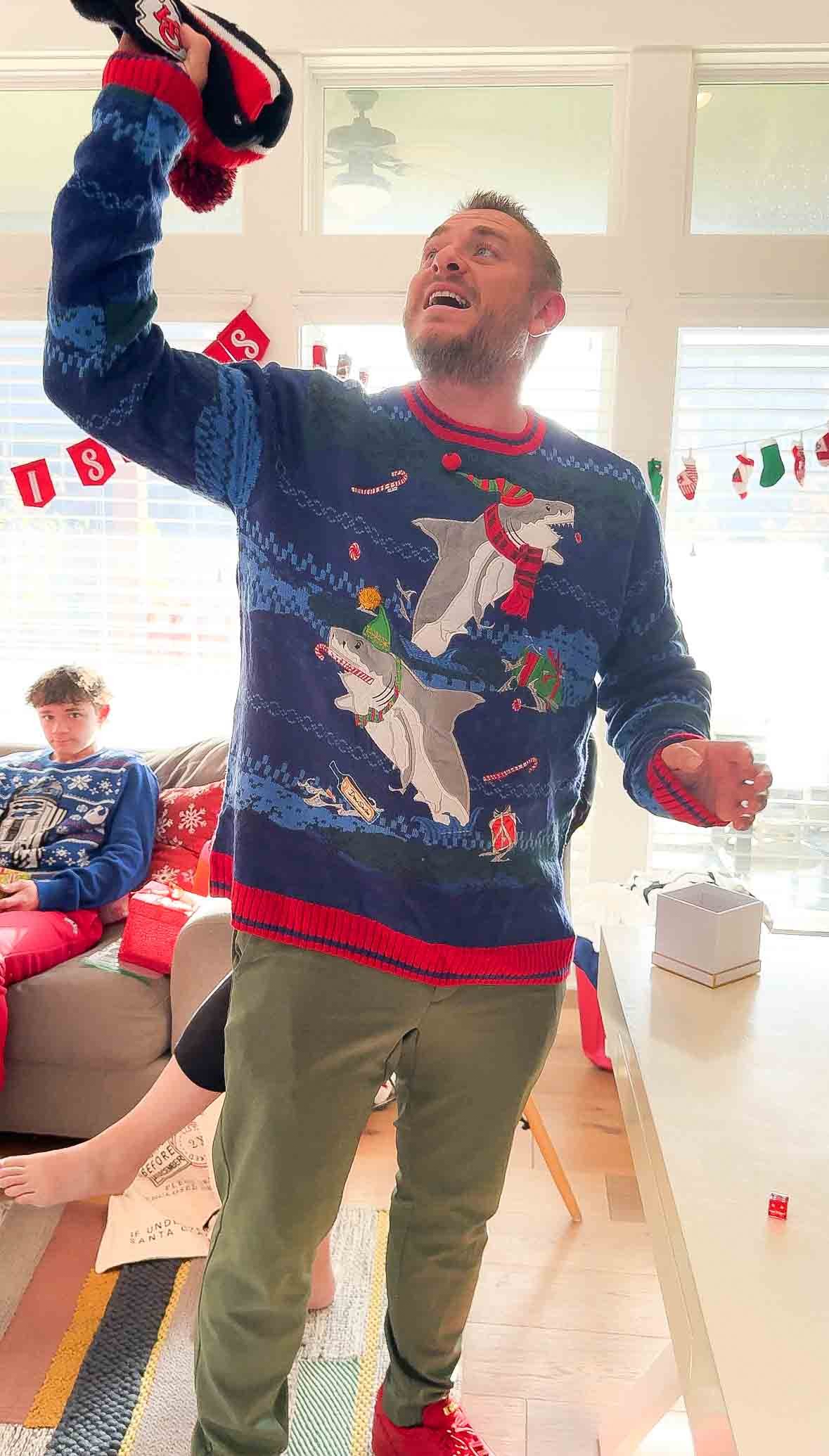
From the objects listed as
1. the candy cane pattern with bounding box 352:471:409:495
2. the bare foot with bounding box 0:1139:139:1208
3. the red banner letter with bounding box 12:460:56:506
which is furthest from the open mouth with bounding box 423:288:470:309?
the red banner letter with bounding box 12:460:56:506

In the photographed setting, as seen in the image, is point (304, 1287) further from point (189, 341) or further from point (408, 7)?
point (408, 7)

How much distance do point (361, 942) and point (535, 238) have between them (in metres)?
0.86

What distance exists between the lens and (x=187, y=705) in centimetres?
338

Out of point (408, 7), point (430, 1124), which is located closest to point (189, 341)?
point (408, 7)

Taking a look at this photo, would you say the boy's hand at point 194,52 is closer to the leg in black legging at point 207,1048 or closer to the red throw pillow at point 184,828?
the leg in black legging at point 207,1048

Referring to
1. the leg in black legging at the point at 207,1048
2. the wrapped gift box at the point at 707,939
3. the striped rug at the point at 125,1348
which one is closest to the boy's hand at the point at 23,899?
the striped rug at the point at 125,1348

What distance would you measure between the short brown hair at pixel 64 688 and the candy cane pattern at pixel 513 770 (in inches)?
71.1

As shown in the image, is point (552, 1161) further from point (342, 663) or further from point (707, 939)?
point (342, 663)

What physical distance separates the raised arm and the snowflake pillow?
1.73 metres

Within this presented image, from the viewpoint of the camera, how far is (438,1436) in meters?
1.44

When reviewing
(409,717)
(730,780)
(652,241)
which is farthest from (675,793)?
(652,241)

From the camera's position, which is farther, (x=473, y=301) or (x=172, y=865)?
(x=172, y=865)

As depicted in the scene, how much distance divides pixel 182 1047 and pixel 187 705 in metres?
1.90

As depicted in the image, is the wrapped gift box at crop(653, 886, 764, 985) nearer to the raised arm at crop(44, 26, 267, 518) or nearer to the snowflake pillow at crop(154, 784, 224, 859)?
the raised arm at crop(44, 26, 267, 518)
